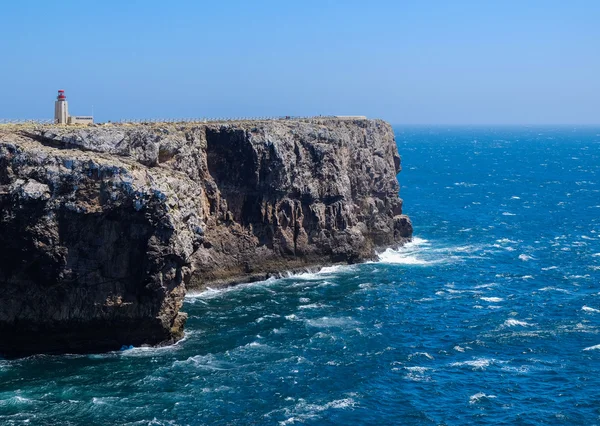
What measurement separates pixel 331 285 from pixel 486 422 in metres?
44.8

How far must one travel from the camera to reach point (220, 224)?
112188 mm

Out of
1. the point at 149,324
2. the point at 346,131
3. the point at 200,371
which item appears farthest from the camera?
the point at 346,131

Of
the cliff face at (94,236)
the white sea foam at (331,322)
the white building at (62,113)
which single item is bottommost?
the white sea foam at (331,322)

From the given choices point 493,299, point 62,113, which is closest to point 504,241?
point 493,299

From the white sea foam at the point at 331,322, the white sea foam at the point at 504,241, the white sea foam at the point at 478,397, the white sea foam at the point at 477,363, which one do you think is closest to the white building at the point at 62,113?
the white sea foam at the point at 331,322

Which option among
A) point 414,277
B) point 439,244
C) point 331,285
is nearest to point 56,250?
point 331,285

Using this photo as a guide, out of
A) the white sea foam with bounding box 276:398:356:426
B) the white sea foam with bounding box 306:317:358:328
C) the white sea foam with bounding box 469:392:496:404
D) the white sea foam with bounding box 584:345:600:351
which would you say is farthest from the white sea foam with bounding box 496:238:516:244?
the white sea foam with bounding box 276:398:356:426

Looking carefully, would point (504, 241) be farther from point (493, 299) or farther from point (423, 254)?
point (493, 299)

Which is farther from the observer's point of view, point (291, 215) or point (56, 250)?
point (291, 215)

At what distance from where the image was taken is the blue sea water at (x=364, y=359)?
69750mm

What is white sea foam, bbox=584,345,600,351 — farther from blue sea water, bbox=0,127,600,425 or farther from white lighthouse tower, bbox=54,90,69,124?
white lighthouse tower, bbox=54,90,69,124

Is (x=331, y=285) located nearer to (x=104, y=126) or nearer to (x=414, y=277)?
(x=414, y=277)

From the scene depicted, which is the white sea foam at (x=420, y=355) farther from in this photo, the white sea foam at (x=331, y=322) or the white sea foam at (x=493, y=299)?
the white sea foam at (x=493, y=299)

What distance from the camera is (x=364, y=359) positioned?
82250mm
